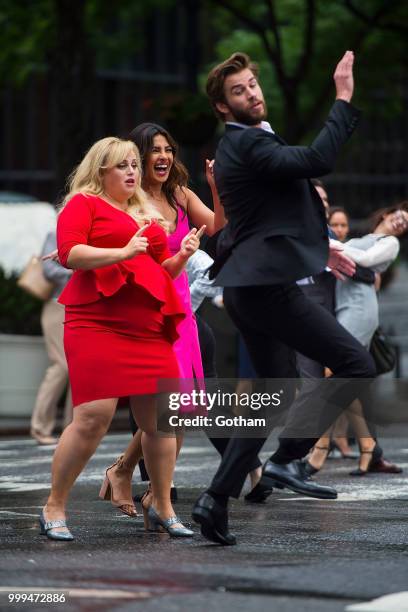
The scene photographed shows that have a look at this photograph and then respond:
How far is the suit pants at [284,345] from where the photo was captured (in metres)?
6.38

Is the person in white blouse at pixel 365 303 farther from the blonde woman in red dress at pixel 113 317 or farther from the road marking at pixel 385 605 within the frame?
the road marking at pixel 385 605

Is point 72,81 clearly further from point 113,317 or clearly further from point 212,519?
point 212,519

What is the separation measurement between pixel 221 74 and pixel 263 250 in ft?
2.53

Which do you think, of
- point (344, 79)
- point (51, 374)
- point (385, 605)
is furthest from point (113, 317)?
point (51, 374)

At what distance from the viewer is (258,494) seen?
8.23 meters

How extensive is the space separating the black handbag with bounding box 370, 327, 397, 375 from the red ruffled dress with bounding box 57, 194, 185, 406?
4.16 meters

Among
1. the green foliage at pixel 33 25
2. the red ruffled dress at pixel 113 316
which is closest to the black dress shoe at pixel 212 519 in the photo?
the red ruffled dress at pixel 113 316

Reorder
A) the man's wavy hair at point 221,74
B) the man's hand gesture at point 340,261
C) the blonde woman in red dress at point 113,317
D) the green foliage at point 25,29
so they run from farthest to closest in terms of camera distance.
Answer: the green foliage at point 25,29, the man's hand gesture at point 340,261, the blonde woman in red dress at point 113,317, the man's wavy hair at point 221,74

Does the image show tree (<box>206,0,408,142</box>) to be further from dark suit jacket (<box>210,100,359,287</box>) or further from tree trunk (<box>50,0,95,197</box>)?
dark suit jacket (<box>210,100,359,287</box>)

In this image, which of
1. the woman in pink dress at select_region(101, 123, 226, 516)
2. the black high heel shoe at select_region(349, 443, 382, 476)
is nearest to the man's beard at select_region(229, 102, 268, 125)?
the woman in pink dress at select_region(101, 123, 226, 516)

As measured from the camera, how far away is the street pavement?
16.8ft

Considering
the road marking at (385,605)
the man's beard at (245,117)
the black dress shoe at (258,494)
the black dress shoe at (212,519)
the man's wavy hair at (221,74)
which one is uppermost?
the man's wavy hair at (221,74)

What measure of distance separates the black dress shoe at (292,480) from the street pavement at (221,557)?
0.08 meters

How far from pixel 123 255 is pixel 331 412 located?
1242 mm
